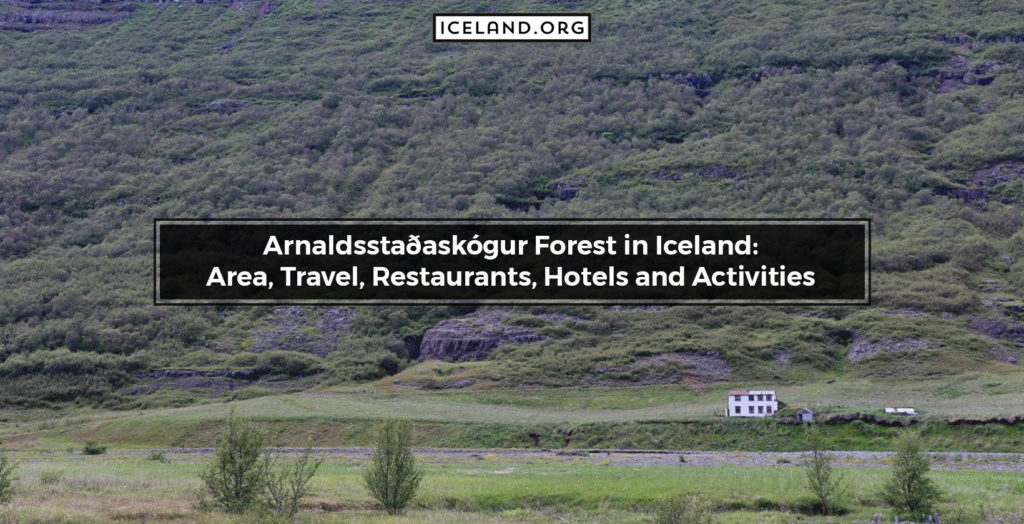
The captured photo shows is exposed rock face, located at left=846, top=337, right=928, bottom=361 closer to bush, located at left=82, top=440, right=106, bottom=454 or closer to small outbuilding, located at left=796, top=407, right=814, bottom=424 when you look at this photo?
small outbuilding, located at left=796, top=407, right=814, bottom=424

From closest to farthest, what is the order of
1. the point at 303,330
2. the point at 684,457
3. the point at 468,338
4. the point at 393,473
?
the point at 393,473 < the point at 684,457 < the point at 468,338 < the point at 303,330

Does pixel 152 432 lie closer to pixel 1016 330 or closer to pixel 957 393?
pixel 957 393

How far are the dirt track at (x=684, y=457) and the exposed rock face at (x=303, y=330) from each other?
54706 mm

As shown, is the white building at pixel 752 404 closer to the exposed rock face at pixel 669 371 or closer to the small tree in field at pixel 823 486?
the exposed rock face at pixel 669 371

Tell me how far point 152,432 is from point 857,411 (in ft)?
177

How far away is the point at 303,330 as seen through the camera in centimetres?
13500

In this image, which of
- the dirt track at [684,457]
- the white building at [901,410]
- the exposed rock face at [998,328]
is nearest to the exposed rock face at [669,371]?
the exposed rock face at [998,328]

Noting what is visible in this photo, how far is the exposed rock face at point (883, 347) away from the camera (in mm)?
104625

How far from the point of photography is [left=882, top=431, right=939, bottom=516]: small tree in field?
37.3 m

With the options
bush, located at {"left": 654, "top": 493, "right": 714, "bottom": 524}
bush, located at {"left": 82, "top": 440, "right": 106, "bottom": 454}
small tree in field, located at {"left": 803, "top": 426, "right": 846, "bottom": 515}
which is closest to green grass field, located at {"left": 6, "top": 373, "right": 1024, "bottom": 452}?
bush, located at {"left": 82, "top": 440, "right": 106, "bottom": 454}

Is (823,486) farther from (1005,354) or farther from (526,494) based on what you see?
(1005,354)

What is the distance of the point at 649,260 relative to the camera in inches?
5413

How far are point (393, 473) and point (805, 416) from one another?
41486 millimetres

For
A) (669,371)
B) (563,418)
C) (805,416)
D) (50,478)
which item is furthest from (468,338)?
(50,478)
